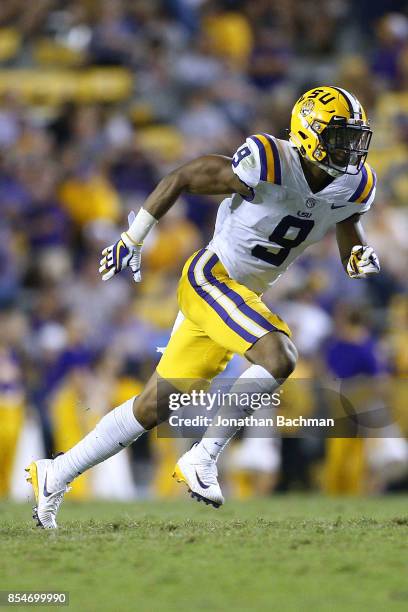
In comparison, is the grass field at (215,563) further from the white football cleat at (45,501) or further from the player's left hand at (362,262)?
the player's left hand at (362,262)

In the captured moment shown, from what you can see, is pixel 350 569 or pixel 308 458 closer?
pixel 350 569

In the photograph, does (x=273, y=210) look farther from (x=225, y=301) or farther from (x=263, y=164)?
(x=225, y=301)

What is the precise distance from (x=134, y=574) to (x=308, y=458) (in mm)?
5297

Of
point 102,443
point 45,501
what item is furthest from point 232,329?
point 45,501

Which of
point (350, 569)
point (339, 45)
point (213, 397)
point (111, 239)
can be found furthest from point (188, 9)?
point (350, 569)

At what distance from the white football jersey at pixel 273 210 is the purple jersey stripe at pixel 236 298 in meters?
0.07

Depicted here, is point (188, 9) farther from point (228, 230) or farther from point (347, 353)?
point (228, 230)

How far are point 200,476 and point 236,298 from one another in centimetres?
79

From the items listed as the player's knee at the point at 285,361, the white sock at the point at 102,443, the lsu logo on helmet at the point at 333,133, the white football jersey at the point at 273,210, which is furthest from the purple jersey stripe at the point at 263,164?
the white sock at the point at 102,443

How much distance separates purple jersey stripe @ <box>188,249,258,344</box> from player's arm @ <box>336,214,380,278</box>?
66 cm

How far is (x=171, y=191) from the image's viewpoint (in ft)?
15.7

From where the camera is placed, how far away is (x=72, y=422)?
8594 mm

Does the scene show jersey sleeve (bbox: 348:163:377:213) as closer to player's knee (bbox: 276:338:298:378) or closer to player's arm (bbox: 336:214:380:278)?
player's arm (bbox: 336:214:380:278)

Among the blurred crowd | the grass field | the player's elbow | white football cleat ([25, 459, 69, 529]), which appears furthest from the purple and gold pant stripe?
the blurred crowd
